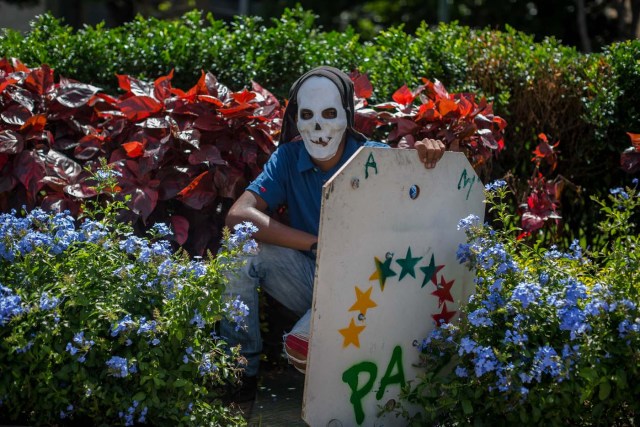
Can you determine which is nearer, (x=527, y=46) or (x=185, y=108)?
(x=185, y=108)

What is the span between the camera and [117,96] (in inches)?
209

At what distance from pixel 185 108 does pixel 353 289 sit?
1.53m

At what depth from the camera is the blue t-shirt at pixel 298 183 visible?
404 cm

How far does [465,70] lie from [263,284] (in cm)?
202

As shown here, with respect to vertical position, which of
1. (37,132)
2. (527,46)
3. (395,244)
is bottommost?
(395,244)

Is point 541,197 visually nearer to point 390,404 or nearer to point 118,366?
point 390,404

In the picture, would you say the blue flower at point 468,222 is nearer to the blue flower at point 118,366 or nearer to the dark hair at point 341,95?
Result: the dark hair at point 341,95

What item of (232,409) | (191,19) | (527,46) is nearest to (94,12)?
(191,19)

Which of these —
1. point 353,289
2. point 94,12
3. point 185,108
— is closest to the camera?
point 353,289

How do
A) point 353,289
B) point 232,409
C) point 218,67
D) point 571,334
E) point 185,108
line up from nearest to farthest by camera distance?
point 571,334 < point 353,289 < point 232,409 < point 185,108 < point 218,67

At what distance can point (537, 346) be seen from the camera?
10.5ft

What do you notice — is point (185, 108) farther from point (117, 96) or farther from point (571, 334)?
point (571, 334)

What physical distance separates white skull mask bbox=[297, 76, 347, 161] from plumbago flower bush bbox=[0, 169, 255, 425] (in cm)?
71

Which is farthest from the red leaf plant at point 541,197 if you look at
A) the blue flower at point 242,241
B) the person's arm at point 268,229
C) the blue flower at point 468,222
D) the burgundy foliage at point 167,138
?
the blue flower at point 242,241
